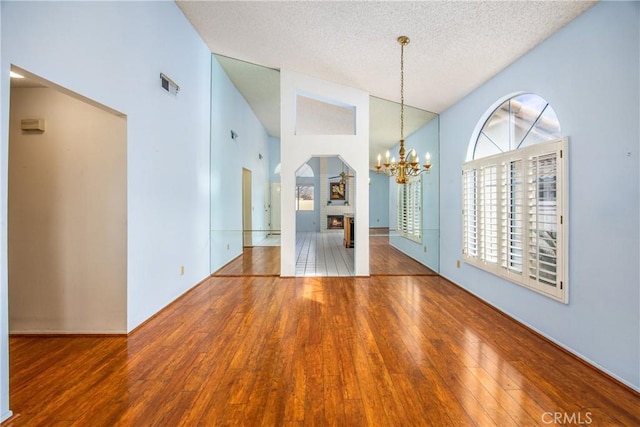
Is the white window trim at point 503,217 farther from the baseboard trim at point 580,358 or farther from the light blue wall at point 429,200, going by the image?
the light blue wall at point 429,200

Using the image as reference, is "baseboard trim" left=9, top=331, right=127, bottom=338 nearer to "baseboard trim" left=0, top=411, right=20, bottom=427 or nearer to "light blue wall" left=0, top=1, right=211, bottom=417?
"light blue wall" left=0, top=1, right=211, bottom=417

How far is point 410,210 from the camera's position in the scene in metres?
6.63

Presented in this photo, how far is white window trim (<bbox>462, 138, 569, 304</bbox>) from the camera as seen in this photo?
97.2 inches

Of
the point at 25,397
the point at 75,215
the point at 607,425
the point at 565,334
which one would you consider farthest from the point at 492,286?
the point at 75,215

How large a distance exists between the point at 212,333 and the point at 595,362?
323 centimetres

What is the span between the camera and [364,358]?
7.58 feet

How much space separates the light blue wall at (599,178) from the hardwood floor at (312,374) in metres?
0.26

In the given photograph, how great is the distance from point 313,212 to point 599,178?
34.8ft

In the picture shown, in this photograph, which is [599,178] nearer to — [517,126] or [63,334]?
[517,126]

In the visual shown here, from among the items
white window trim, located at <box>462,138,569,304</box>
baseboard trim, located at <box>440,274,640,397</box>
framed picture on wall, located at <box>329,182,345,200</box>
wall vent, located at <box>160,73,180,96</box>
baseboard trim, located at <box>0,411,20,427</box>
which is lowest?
baseboard trim, located at <box>0,411,20,427</box>

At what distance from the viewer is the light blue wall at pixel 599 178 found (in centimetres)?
194

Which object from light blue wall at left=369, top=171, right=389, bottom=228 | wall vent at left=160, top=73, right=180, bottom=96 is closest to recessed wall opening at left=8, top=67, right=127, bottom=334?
wall vent at left=160, top=73, right=180, bottom=96

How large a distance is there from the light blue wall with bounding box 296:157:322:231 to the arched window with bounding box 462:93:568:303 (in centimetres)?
864

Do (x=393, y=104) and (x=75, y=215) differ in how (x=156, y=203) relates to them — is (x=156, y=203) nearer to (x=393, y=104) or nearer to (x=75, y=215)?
(x=75, y=215)
